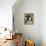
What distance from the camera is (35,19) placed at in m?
5.19

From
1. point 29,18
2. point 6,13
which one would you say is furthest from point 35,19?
point 6,13

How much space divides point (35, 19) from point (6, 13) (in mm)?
1703

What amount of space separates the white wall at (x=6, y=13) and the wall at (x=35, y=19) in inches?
48.3

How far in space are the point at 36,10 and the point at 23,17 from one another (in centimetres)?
69

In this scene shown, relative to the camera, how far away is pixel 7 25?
3998mm

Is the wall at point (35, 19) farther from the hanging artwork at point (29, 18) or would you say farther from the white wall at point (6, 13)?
the white wall at point (6, 13)

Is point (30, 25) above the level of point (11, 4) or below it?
below

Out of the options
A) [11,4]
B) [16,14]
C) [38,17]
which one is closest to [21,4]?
[16,14]

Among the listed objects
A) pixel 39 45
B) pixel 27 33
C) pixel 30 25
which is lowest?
pixel 39 45

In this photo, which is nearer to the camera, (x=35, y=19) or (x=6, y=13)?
(x=6, y=13)

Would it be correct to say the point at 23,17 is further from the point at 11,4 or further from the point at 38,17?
the point at 11,4

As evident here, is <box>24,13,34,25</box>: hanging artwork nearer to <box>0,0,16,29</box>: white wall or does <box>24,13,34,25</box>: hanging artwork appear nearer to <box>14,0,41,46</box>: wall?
<box>14,0,41,46</box>: wall

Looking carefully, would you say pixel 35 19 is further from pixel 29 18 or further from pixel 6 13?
pixel 6 13

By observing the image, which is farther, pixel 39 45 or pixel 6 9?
pixel 39 45
